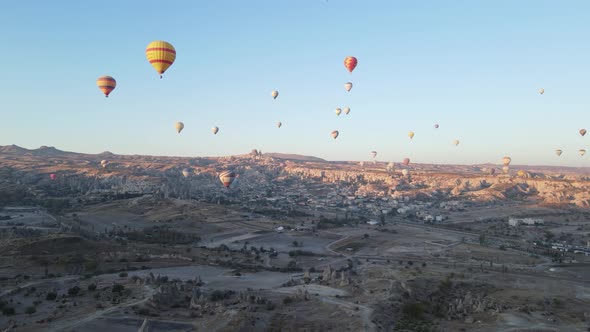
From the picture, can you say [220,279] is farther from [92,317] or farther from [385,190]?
[385,190]

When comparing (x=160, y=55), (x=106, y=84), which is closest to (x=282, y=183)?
(x=106, y=84)

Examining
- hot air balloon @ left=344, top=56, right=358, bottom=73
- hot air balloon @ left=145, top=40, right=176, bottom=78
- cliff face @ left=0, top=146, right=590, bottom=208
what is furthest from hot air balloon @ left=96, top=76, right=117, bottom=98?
cliff face @ left=0, top=146, right=590, bottom=208

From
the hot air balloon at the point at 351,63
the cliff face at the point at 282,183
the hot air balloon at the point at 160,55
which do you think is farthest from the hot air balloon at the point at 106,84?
the cliff face at the point at 282,183

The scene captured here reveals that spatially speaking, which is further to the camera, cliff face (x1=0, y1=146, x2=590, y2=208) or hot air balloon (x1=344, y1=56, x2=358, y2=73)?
cliff face (x1=0, y1=146, x2=590, y2=208)

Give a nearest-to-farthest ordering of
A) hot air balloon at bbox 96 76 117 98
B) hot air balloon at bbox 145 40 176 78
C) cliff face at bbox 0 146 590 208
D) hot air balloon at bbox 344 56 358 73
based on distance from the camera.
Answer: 1. hot air balloon at bbox 145 40 176 78
2. hot air balloon at bbox 96 76 117 98
3. hot air balloon at bbox 344 56 358 73
4. cliff face at bbox 0 146 590 208

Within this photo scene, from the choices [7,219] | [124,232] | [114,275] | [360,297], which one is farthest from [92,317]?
[7,219]

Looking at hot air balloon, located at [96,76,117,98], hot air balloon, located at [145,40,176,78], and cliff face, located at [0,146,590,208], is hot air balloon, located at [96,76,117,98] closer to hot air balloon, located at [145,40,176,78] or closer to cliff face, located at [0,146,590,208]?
hot air balloon, located at [145,40,176,78]
